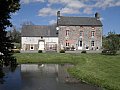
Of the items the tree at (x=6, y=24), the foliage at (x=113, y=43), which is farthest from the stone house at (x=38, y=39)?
the tree at (x=6, y=24)

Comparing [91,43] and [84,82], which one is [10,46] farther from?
[91,43]

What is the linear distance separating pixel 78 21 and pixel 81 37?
4124 millimetres

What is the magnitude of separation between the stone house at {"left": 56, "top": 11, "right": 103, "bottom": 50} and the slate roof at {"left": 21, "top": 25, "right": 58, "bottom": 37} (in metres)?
1.75

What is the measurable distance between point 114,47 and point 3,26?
1395 inches

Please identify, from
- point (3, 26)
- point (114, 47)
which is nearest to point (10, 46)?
point (3, 26)

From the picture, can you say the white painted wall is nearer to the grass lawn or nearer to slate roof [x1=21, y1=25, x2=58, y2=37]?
slate roof [x1=21, y1=25, x2=58, y2=37]

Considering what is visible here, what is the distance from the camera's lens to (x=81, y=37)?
199 ft

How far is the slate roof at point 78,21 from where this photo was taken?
60.4 meters

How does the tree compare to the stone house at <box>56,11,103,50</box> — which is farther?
the stone house at <box>56,11,103,50</box>

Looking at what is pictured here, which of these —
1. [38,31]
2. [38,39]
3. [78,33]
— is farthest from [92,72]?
[38,31]

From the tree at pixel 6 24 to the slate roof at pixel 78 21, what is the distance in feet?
159

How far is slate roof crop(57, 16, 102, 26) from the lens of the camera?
60.4 meters

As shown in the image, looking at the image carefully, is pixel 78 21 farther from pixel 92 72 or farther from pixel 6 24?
pixel 6 24

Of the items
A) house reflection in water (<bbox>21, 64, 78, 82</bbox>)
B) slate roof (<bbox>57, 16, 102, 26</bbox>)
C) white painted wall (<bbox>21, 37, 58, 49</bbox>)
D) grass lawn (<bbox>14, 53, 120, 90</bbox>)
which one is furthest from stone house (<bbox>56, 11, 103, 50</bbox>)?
house reflection in water (<bbox>21, 64, 78, 82</bbox>)
